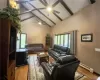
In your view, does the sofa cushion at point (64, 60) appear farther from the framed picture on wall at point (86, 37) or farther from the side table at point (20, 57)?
the side table at point (20, 57)

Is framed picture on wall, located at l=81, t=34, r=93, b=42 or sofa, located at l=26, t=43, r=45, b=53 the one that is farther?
sofa, located at l=26, t=43, r=45, b=53

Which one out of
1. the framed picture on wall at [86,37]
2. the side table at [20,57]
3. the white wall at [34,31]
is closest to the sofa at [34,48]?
the white wall at [34,31]

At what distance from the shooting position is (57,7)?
6008 millimetres

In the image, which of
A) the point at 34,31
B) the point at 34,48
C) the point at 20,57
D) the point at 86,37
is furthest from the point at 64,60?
the point at 34,31

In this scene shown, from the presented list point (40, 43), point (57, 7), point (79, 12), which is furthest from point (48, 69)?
point (40, 43)

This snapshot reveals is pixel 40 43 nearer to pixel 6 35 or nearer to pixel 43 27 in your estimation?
pixel 43 27

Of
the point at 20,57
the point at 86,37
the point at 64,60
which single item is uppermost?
the point at 86,37

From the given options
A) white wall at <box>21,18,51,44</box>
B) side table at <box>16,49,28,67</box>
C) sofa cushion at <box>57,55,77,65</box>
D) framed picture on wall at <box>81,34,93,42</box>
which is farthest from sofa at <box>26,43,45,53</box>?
A: sofa cushion at <box>57,55,77,65</box>

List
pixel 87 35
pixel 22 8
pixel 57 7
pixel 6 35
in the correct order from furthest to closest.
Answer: pixel 22 8, pixel 57 7, pixel 87 35, pixel 6 35

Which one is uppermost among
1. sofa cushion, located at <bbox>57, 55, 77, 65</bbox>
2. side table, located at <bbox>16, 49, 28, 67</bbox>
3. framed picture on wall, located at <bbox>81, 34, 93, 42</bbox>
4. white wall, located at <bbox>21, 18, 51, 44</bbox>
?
white wall, located at <bbox>21, 18, 51, 44</bbox>

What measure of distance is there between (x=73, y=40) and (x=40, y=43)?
5143 mm

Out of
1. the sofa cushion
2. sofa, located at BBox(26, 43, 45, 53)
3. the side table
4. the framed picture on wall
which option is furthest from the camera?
sofa, located at BBox(26, 43, 45, 53)

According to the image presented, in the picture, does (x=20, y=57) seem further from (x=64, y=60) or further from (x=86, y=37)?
(x=86, y=37)

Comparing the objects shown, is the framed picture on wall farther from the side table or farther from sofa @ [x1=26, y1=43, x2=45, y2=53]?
sofa @ [x1=26, y1=43, x2=45, y2=53]
